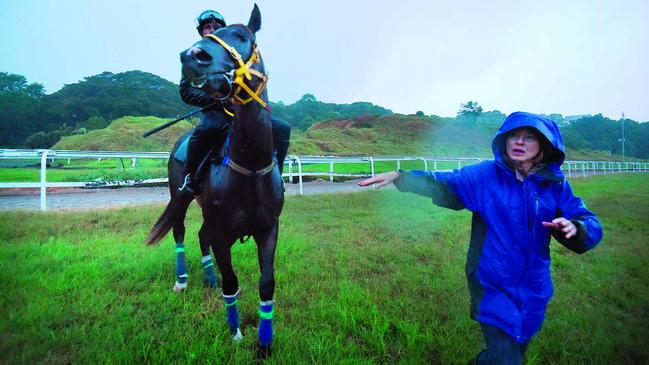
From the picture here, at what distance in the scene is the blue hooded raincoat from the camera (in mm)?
2051

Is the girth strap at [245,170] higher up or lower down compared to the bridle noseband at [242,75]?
lower down

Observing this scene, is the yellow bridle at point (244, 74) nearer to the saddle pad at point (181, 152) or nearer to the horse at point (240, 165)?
the horse at point (240, 165)

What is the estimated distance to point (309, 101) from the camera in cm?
5822

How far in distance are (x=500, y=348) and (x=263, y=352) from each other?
70.0 inches

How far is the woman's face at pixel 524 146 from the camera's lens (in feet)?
7.37

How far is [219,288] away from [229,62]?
2913mm

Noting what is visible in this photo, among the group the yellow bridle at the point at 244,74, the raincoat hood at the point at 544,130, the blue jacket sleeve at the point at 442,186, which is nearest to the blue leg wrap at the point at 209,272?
the yellow bridle at the point at 244,74

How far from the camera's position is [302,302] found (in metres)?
3.68

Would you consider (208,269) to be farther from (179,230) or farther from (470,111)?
(470,111)

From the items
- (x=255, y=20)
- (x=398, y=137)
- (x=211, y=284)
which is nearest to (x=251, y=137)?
(x=255, y=20)

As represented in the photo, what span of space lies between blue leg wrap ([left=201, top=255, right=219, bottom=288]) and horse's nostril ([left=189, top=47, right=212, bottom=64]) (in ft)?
9.02

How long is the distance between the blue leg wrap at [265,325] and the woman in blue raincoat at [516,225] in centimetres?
146

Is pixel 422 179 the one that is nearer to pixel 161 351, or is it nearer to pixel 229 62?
pixel 229 62

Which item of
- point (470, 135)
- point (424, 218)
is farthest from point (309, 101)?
point (424, 218)
